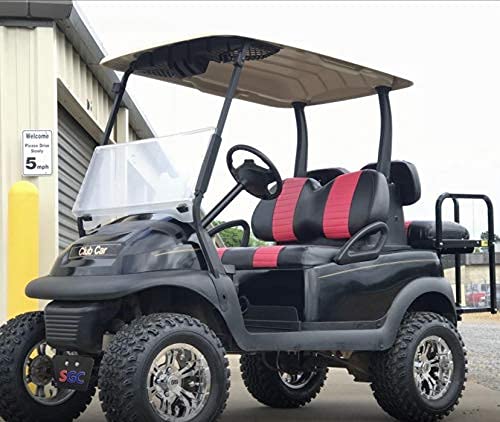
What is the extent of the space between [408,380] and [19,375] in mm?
2480

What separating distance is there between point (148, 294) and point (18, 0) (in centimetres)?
383

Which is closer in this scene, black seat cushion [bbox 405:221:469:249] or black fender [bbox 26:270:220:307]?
black fender [bbox 26:270:220:307]

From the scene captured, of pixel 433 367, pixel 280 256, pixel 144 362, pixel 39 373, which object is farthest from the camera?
pixel 433 367

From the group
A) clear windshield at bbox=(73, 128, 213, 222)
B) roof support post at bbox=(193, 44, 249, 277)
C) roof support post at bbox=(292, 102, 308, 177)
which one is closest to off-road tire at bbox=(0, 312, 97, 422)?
clear windshield at bbox=(73, 128, 213, 222)

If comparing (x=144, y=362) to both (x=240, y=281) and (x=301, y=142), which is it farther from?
(x=301, y=142)

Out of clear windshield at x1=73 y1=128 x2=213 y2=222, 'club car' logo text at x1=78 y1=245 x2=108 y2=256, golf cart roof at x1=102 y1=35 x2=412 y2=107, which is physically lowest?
'club car' logo text at x1=78 y1=245 x2=108 y2=256

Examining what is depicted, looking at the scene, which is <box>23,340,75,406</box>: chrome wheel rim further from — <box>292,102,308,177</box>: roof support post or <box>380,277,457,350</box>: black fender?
<box>292,102,308,177</box>: roof support post

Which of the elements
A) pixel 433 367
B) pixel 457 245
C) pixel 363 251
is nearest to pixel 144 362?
pixel 363 251

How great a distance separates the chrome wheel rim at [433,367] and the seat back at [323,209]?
0.92m

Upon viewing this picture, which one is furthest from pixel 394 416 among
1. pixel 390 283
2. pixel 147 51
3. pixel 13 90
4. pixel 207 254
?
pixel 13 90

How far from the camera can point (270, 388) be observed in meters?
7.86

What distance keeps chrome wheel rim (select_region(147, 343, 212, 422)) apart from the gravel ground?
4043 millimetres

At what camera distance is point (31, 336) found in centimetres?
610

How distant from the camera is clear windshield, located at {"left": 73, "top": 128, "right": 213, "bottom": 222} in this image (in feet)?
19.9
